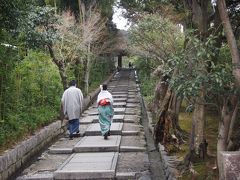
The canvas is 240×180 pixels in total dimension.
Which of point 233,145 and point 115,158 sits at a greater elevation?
point 233,145

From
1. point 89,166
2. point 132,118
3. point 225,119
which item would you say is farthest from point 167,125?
point 132,118

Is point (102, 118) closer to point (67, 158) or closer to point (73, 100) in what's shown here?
point (73, 100)

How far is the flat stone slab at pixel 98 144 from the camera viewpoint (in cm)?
1135

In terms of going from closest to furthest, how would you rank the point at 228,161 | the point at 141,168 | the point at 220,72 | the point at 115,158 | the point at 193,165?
1. the point at 228,161
2. the point at 220,72
3. the point at 193,165
4. the point at 141,168
5. the point at 115,158

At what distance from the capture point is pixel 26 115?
1232 centimetres

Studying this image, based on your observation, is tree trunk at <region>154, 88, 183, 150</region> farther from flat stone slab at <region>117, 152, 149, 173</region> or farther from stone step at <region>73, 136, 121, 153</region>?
stone step at <region>73, 136, 121, 153</region>

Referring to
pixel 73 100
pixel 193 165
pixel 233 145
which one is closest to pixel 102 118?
pixel 73 100

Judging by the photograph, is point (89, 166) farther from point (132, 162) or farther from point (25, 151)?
point (25, 151)

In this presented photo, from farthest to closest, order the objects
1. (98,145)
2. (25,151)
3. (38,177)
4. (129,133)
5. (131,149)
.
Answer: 1. (129,133)
2. (98,145)
3. (131,149)
4. (25,151)
5. (38,177)

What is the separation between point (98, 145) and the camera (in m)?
11.6

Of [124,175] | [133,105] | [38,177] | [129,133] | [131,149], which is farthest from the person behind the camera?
[133,105]

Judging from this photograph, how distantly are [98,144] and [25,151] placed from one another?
7.24 feet

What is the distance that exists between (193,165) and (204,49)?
2.68m

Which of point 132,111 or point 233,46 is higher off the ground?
point 233,46
